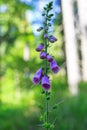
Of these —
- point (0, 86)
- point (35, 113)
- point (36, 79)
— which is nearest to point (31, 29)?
point (0, 86)

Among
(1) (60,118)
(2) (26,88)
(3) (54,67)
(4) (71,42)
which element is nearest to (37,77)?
(3) (54,67)

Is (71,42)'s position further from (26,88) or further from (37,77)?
(37,77)

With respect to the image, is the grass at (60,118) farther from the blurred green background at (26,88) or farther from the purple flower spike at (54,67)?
the purple flower spike at (54,67)

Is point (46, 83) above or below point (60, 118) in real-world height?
above

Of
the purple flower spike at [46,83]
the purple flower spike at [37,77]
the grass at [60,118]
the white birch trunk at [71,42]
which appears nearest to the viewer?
the purple flower spike at [46,83]

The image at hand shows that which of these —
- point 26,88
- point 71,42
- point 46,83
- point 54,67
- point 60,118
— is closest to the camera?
point 46,83

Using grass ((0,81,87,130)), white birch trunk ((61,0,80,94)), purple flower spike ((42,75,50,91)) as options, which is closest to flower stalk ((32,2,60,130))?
purple flower spike ((42,75,50,91))

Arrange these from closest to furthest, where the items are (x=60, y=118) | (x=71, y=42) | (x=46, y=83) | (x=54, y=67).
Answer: (x=46, y=83)
(x=54, y=67)
(x=60, y=118)
(x=71, y=42)

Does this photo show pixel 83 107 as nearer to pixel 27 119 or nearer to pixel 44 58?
pixel 27 119

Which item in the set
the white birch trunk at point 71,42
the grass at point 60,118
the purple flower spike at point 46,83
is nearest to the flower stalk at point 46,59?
the purple flower spike at point 46,83

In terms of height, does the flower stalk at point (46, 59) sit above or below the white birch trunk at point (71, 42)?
below
